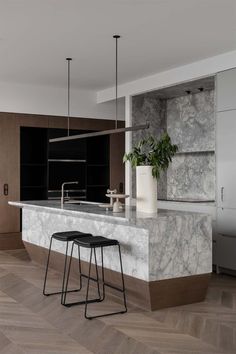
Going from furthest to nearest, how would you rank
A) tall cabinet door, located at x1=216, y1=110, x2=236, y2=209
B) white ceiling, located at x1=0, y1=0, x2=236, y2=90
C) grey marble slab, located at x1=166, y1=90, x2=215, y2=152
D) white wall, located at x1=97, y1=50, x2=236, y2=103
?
grey marble slab, located at x1=166, y1=90, x2=215, y2=152 < white wall, located at x1=97, y1=50, x2=236, y2=103 < tall cabinet door, located at x1=216, y1=110, x2=236, y2=209 < white ceiling, located at x1=0, y1=0, x2=236, y2=90

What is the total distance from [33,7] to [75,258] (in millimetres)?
2898

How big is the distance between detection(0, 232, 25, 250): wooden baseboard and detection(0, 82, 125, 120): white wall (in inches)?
84.0

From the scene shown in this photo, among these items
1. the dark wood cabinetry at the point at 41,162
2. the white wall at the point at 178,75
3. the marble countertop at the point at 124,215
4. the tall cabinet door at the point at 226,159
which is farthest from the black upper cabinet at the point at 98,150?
the marble countertop at the point at 124,215

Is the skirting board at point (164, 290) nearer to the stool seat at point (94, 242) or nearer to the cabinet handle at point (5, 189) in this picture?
the stool seat at point (94, 242)

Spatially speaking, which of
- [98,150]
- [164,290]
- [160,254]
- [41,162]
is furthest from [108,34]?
[98,150]

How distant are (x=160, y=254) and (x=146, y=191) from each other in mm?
725

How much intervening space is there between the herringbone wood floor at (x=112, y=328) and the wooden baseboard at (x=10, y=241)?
287cm

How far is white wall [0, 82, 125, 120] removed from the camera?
8.33 meters

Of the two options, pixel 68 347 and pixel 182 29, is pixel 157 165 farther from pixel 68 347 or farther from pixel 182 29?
pixel 68 347

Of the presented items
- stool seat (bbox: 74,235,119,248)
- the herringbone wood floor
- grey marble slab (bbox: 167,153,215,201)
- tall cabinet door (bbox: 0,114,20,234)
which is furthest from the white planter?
tall cabinet door (bbox: 0,114,20,234)

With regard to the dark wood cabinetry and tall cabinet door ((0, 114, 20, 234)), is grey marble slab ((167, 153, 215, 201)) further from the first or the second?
tall cabinet door ((0, 114, 20, 234))

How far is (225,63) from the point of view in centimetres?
623

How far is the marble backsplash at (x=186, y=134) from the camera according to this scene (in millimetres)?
7473

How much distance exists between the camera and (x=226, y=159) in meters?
6.22
